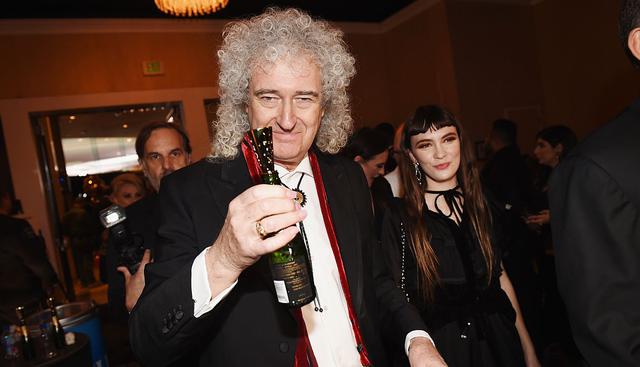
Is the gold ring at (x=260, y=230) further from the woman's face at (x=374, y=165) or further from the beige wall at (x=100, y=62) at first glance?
the beige wall at (x=100, y=62)

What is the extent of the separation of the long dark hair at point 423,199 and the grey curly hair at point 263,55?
2.76ft

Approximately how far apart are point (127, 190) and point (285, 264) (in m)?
2.90

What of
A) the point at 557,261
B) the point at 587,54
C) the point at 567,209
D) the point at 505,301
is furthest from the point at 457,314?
the point at 587,54

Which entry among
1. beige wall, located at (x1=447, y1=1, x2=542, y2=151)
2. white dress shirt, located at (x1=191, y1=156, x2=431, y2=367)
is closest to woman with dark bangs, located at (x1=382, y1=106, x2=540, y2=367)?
white dress shirt, located at (x1=191, y1=156, x2=431, y2=367)

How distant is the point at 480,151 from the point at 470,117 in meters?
0.64

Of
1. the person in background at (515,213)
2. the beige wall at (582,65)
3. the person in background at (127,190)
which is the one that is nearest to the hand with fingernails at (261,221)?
the person in background at (515,213)

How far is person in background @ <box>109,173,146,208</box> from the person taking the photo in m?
3.35

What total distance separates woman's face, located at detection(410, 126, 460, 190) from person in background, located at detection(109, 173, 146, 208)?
237 cm

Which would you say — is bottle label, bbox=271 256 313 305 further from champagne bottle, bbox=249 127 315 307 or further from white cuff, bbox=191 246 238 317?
white cuff, bbox=191 246 238 317

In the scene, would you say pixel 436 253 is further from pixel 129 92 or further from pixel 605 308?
pixel 129 92

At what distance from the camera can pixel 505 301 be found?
6.87 ft

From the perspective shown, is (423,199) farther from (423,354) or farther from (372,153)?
(372,153)

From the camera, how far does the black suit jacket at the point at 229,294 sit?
102 cm

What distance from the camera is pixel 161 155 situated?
2.42 meters
